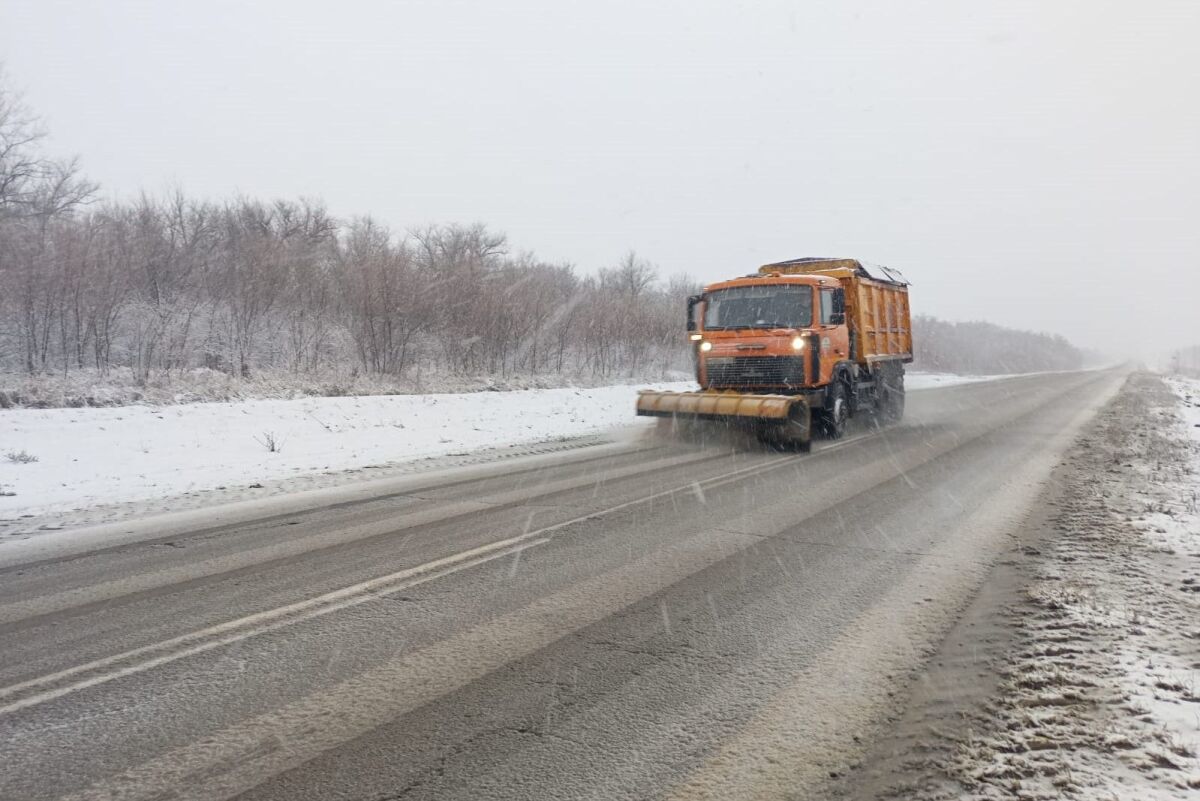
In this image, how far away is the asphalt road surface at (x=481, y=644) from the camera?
Answer: 262cm

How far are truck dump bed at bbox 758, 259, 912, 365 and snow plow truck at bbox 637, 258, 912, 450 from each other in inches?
1.7

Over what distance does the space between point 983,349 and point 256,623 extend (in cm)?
12186

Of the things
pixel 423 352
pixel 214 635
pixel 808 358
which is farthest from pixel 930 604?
pixel 423 352

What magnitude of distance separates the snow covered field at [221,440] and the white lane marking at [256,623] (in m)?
5.01

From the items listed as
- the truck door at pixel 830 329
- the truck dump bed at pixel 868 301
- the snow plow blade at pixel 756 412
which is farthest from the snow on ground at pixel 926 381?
the snow plow blade at pixel 756 412

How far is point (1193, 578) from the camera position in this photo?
16.0 ft

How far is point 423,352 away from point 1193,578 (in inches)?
931

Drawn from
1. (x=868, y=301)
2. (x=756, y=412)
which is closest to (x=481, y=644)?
(x=756, y=412)

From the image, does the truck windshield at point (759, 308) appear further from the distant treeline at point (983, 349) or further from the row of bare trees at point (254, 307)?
the distant treeline at point (983, 349)

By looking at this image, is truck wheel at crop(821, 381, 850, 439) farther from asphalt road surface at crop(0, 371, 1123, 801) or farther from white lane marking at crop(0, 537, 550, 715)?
white lane marking at crop(0, 537, 550, 715)

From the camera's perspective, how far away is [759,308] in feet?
42.3

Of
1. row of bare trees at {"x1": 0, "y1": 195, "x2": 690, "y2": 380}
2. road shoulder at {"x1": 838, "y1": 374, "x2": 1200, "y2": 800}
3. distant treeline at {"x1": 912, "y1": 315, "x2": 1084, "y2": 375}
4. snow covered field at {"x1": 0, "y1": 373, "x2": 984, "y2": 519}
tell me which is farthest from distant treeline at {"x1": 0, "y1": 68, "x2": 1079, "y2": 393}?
distant treeline at {"x1": 912, "y1": 315, "x2": 1084, "y2": 375}

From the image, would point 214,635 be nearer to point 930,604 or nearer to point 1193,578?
point 930,604

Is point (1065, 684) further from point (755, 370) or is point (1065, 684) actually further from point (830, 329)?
point (830, 329)
